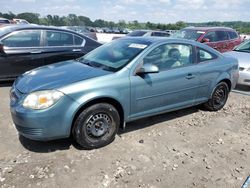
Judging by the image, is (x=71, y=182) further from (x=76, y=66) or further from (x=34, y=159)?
(x=76, y=66)

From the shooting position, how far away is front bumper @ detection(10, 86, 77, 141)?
3.25m

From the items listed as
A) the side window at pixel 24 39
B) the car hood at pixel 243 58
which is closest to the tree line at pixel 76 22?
the car hood at pixel 243 58

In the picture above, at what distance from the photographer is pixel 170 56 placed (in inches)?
175

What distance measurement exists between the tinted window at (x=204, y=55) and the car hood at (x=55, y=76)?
2.00 metres

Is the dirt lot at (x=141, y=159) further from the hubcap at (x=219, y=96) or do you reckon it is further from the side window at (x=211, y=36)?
the side window at (x=211, y=36)

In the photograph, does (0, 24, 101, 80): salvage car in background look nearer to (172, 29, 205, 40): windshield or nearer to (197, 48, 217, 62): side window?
(197, 48, 217, 62): side window

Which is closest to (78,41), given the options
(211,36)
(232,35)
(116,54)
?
(116,54)

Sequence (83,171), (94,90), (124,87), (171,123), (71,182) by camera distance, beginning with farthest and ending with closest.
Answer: (171,123)
(124,87)
(94,90)
(83,171)
(71,182)

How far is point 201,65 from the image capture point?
189 inches

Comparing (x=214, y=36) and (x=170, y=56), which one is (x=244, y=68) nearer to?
(x=170, y=56)

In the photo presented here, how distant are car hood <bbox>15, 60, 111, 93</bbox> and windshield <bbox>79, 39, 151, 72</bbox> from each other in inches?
8.3

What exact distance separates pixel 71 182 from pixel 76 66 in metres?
1.85

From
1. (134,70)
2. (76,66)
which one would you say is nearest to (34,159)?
(76,66)

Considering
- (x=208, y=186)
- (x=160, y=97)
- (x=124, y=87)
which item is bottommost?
A: (x=208, y=186)
